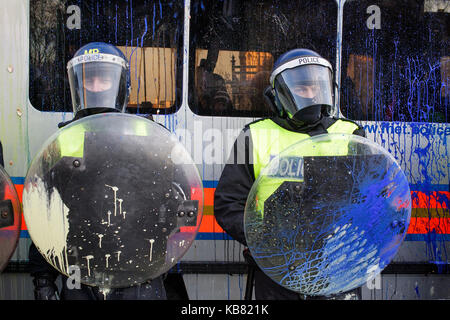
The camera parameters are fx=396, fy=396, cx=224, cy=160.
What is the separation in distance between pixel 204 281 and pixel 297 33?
192 cm

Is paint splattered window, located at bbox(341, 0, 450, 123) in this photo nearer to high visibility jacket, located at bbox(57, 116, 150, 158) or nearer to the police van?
the police van

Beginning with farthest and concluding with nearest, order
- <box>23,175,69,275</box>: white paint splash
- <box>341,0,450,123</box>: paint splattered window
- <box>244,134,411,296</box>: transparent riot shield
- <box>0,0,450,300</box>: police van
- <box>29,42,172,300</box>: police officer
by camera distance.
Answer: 1. <box>341,0,450,123</box>: paint splattered window
2. <box>0,0,450,300</box>: police van
3. <box>29,42,172,300</box>: police officer
4. <box>244,134,411,296</box>: transparent riot shield
5. <box>23,175,69,275</box>: white paint splash

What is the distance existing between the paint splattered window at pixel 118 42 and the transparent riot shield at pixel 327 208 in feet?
4.45

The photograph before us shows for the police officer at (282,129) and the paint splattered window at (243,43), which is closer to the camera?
the police officer at (282,129)

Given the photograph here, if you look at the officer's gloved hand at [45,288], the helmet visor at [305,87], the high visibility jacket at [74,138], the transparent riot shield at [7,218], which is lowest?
the officer's gloved hand at [45,288]

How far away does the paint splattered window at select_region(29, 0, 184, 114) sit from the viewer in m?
2.74


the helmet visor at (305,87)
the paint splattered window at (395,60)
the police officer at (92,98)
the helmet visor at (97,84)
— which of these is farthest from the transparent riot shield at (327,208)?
the paint splattered window at (395,60)

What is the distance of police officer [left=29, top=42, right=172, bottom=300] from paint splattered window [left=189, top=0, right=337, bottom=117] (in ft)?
2.28

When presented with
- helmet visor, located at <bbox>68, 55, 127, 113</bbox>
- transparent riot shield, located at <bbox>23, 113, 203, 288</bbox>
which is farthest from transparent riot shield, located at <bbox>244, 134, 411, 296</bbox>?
helmet visor, located at <bbox>68, 55, 127, 113</bbox>

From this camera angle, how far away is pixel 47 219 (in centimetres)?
158

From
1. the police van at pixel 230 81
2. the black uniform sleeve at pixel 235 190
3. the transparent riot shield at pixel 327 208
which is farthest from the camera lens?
the police van at pixel 230 81

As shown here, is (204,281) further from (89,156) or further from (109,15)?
(109,15)

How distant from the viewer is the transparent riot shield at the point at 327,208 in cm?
168

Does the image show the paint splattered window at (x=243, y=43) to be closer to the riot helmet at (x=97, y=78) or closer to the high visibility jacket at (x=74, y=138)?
the riot helmet at (x=97, y=78)
